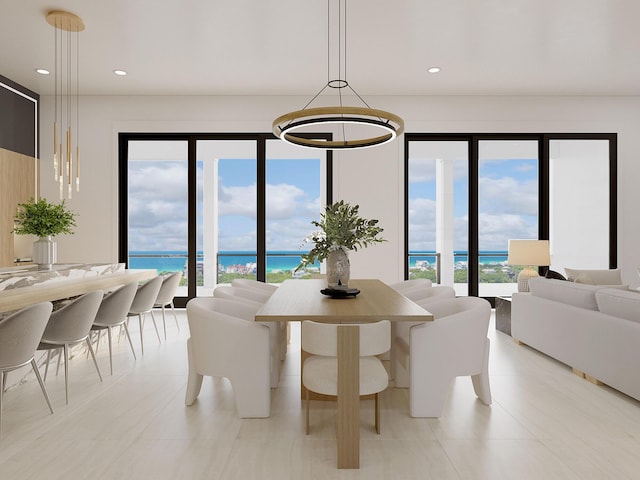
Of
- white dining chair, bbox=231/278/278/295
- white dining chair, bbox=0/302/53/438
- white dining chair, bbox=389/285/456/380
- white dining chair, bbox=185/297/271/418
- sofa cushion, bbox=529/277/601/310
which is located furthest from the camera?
white dining chair, bbox=231/278/278/295

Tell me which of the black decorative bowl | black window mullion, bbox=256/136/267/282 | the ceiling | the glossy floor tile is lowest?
the glossy floor tile

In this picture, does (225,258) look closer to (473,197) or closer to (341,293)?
(473,197)

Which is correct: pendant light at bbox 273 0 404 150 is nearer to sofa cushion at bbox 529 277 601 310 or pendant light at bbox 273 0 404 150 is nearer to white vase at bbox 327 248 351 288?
white vase at bbox 327 248 351 288

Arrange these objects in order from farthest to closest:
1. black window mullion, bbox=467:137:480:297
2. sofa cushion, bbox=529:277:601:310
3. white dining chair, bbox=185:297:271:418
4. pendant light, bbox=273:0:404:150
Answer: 1. black window mullion, bbox=467:137:480:297
2. sofa cushion, bbox=529:277:601:310
3. pendant light, bbox=273:0:404:150
4. white dining chair, bbox=185:297:271:418

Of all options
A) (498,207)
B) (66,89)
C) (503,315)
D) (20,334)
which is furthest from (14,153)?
(498,207)

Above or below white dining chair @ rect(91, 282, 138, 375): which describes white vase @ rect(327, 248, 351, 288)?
above

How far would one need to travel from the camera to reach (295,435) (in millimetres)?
2305

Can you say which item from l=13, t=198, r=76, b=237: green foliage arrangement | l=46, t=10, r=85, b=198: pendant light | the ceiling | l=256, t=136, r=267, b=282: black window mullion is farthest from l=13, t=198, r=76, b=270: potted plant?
l=256, t=136, r=267, b=282: black window mullion

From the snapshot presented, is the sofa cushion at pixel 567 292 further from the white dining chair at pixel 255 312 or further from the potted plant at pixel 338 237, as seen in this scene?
the white dining chair at pixel 255 312

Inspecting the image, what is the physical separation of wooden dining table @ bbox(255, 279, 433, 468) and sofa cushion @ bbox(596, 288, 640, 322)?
154 cm

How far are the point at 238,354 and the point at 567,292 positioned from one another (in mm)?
2800

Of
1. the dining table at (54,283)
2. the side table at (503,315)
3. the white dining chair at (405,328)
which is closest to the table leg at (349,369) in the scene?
the white dining chair at (405,328)

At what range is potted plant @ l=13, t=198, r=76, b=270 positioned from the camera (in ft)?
11.7

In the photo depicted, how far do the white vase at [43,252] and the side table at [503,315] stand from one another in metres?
4.72
